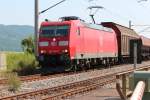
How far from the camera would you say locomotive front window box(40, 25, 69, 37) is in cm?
2941

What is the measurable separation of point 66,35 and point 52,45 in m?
1.07

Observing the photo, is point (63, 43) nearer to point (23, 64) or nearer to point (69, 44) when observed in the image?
point (69, 44)

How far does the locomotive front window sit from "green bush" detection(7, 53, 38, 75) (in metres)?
2.63

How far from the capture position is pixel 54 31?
2981 cm

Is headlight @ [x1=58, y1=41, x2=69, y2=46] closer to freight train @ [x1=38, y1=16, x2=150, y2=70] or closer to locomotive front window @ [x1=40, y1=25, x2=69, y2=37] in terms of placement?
freight train @ [x1=38, y1=16, x2=150, y2=70]

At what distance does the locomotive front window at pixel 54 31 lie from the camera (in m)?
29.4

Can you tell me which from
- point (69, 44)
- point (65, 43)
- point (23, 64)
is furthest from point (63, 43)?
point (23, 64)

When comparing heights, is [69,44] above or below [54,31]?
below

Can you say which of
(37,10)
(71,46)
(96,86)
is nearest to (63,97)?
(96,86)

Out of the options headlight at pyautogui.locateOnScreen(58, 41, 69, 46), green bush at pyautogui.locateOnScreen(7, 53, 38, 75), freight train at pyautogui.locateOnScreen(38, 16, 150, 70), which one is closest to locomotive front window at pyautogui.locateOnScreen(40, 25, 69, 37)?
freight train at pyautogui.locateOnScreen(38, 16, 150, 70)

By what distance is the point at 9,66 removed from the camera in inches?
1288

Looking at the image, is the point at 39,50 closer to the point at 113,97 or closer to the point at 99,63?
the point at 99,63

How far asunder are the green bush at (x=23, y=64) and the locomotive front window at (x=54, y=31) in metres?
2.63

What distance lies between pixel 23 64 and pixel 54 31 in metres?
3.69
